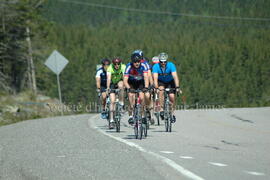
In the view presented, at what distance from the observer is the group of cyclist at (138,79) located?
14.1m

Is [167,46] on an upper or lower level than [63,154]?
upper

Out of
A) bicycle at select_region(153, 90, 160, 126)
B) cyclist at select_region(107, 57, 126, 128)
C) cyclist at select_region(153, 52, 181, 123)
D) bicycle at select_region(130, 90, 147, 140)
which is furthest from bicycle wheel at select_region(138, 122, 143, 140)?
bicycle at select_region(153, 90, 160, 126)

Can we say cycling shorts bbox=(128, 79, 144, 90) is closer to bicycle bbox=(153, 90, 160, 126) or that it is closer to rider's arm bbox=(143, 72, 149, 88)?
rider's arm bbox=(143, 72, 149, 88)

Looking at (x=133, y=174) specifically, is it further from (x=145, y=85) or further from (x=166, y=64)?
(x=166, y=64)

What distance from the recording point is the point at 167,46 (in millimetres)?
160250

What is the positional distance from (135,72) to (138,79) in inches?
7.0

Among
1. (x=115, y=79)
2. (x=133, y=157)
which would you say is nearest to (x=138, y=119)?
(x=115, y=79)

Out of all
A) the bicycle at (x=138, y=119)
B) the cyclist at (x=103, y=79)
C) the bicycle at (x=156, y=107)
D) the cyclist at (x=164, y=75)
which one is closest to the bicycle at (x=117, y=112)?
the cyclist at (x=164, y=75)

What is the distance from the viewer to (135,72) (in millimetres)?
14375

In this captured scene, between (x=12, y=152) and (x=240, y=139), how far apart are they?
5.44 m

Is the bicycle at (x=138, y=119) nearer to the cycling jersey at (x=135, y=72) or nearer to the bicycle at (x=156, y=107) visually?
the cycling jersey at (x=135, y=72)

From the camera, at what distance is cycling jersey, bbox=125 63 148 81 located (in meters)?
14.3

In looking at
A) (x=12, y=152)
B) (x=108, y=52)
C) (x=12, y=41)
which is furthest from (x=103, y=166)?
(x=108, y=52)

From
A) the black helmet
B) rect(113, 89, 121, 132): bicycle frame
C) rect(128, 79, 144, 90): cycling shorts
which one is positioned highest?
the black helmet
